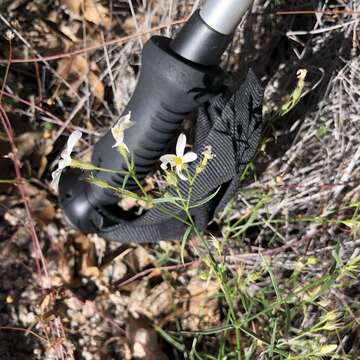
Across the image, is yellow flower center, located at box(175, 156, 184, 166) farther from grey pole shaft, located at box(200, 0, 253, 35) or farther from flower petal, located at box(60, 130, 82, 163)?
grey pole shaft, located at box(200, 0, 253, 35)

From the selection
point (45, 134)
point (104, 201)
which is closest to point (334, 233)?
point (104, 201)

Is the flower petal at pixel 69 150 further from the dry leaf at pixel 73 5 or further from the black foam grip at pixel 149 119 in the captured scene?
the dry leaf at pixel 73 5

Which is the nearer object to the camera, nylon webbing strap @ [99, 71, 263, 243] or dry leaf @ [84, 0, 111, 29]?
nylon webbing strap @ [99, 71, 263, 243]

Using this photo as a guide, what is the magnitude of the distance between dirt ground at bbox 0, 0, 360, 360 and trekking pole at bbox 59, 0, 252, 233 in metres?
0.18

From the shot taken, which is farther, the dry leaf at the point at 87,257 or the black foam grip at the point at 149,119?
the dry leaf at the point at 87,257

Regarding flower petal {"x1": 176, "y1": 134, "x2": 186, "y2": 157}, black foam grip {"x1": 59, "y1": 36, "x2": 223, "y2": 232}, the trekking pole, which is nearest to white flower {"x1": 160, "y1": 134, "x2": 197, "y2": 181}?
flower petal {"x1": 176, "y1": 134, "x2": 186, "y2": 157}

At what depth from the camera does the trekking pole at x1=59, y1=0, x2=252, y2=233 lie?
1.16 metres

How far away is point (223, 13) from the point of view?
1.13 m

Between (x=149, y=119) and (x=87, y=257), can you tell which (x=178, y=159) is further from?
(x=87, y=257)

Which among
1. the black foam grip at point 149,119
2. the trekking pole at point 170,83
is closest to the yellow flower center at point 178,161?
the black foam grip at point 149,119

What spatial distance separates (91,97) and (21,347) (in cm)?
70

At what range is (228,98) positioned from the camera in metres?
1.27

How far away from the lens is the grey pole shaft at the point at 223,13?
1113mm

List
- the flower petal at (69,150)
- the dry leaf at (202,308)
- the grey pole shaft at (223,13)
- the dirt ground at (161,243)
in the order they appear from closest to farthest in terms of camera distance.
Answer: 1. the flower petal at (69,150)
2. the grey pole shaft at (223,13)
3. the dirt ground at (161,243)
4. the dry leaf at (202,308)
